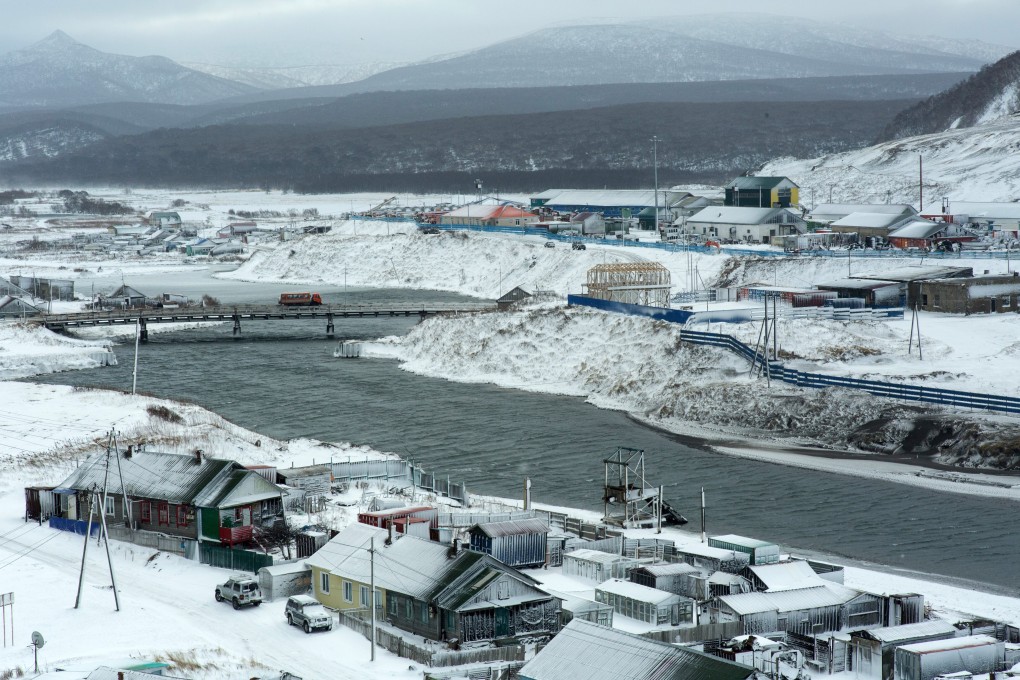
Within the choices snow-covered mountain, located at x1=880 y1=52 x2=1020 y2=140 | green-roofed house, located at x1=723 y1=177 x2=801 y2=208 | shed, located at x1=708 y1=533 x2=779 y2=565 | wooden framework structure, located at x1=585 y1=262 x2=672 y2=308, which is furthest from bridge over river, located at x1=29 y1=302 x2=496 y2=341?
snow-covered mountain, located at x1=880 y1=52 x2=1020 y2=140

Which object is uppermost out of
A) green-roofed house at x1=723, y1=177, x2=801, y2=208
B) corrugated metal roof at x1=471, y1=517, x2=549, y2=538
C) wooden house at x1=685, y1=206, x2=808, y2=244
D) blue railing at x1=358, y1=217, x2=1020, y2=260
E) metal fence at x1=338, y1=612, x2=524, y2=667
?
green-roofed house at x1=723, y1=177, x2=801, y2=208

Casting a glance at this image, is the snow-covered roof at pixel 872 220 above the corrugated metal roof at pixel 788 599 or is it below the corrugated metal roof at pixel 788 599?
above

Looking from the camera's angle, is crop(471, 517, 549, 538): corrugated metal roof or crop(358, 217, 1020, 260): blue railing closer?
crop(471, 517, 549, 538): corrugated metal roof

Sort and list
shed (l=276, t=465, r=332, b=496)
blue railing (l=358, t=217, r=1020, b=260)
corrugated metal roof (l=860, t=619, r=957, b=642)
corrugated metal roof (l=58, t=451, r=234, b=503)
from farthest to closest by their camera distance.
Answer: blue railing (l=358, t=217, r=1020, b=260)
shed (l=276, t=465, r=332, b=496)
corrugated metal roof (l=58, t=451, r=234, b=503)
corrugated metal roof (l=860, t=619, r=957, b=642)

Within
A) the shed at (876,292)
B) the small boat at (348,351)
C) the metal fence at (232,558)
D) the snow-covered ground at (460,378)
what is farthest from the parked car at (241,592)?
the shed at (876,292)

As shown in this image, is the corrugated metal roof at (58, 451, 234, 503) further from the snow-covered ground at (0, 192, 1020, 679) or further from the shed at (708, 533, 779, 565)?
the shed at (708, 533, 779, 565)

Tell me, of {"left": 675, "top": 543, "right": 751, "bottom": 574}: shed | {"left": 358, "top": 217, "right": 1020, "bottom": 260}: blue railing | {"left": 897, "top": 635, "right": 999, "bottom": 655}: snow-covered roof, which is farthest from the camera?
{"left": 358, "top": 217, "right": 1020, "bottom": 260}: blue railing

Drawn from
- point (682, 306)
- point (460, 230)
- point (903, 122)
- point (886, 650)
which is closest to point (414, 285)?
point (460, 230)

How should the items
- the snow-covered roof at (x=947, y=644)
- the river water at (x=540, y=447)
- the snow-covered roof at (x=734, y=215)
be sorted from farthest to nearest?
the snow-covered roof at (x=734, y=215) → the river water at (x=540, y=447) → the snow-covered roof at (x=947, y=644)

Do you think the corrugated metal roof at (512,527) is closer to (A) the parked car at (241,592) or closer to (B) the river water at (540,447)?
(A) the parked car at (241,592)
